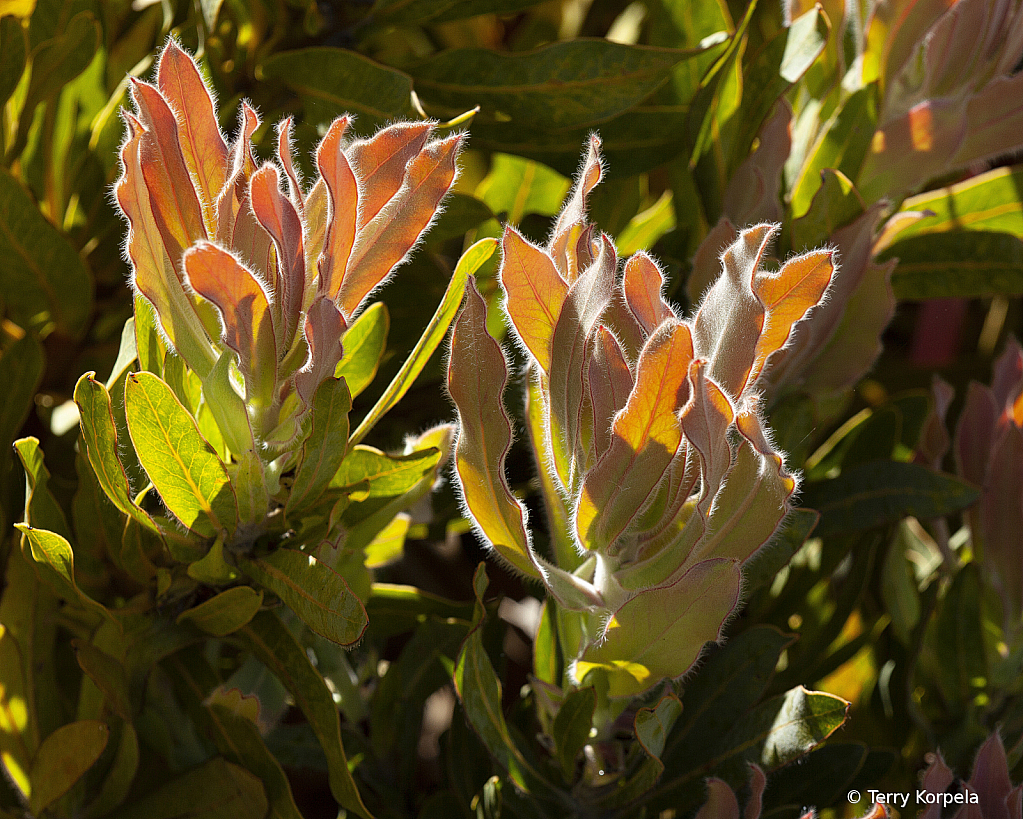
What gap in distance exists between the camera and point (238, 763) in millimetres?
807

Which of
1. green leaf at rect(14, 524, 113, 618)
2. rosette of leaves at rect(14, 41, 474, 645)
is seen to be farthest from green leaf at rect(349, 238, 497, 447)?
green leaf at rect(14, 524, 113, 618)

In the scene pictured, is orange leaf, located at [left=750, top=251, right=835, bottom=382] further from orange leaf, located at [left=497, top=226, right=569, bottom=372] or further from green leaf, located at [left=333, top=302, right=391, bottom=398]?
green leaf, located at [left=333, top=302, right=391, bottom=398]

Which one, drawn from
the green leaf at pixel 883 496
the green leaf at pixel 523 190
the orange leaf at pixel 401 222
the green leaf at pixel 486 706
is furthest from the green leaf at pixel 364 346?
the green leaf at pixel 883 496

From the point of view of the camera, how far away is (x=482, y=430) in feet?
2.22

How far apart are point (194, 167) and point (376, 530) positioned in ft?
1.09

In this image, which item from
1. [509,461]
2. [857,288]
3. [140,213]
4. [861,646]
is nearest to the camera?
[140,213]

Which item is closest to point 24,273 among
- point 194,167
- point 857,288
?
point 194,167

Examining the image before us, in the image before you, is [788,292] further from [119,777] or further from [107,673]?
[119,777]

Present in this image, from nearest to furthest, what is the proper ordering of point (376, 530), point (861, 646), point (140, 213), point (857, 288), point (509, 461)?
point (140, 213) → point (376, 530) → point (857, 288) → point (861, 646) → point (509, 461)

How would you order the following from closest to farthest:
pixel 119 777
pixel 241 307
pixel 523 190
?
pixel 241 307, pixel 119 777, pixel 523 190

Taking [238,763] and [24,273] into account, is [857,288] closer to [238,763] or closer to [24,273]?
[238,763]

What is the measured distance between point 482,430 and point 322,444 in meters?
0.12

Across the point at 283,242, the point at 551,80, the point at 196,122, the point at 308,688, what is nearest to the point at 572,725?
the point at 308,688

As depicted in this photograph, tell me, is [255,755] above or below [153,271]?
below
